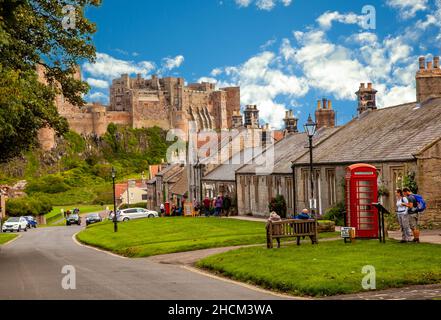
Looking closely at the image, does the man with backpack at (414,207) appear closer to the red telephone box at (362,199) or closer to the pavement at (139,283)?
the pavement at (139,283)

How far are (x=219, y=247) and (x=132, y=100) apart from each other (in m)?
163

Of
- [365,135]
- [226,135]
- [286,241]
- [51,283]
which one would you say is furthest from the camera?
[226,135]

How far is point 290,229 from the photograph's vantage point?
2416 centimetres

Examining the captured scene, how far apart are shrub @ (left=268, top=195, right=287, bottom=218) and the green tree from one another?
15.2 m

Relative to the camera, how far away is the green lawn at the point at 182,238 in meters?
28.1

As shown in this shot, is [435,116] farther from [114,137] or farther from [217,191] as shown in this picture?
[114,137]

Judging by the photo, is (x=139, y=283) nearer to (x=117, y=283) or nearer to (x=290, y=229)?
(x=117, y=283)

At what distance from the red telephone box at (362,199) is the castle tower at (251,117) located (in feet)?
125

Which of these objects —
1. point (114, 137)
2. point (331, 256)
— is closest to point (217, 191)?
point (331, 256)

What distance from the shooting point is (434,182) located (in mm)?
30094

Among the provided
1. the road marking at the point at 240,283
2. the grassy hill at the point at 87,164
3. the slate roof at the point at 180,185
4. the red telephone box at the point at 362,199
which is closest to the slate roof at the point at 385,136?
the red telephone box at the point at 362,199

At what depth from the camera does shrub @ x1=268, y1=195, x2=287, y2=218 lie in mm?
43531

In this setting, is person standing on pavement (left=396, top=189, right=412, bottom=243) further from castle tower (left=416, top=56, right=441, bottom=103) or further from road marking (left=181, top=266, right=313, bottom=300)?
castle tower (left=416, top=56, right=441, bottom=103)
